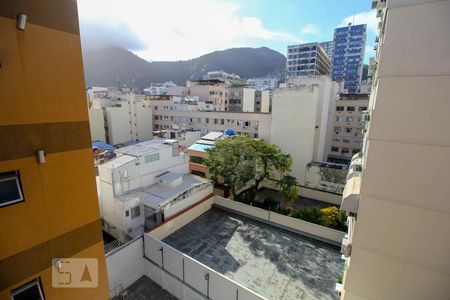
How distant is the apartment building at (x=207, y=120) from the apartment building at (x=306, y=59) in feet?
169

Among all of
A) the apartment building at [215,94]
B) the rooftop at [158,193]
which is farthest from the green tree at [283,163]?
the apartment building at [215,94]

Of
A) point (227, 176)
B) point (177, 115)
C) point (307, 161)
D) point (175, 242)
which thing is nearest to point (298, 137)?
point (307, 161)

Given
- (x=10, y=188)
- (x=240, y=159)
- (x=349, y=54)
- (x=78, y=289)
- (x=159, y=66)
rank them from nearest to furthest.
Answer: (x=10, y=188) < (x=78, y=289) < (x=240, y=159) < (x=349, y=54) < (x=159, y=66)

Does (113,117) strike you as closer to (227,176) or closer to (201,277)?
(227,176)

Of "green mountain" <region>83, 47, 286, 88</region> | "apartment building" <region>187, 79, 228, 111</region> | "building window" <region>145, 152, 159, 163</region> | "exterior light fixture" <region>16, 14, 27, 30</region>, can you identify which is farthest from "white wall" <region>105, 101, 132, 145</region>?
"green mountain" <region>83, 47, 286, 88</region>

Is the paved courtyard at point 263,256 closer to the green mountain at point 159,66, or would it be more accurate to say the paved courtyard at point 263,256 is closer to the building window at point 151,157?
the building window at point 151,157

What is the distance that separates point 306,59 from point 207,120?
53777 mm

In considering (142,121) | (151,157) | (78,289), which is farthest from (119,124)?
(78,289)

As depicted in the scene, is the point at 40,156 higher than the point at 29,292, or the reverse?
the point at 40,156

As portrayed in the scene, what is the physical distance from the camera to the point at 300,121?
25.2 meters

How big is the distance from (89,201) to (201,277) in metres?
7.78

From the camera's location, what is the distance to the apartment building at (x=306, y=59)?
75.2 m

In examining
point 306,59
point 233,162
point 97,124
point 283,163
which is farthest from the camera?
point 306,59

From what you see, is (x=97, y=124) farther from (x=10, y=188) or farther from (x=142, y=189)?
(x=10, y=188)
